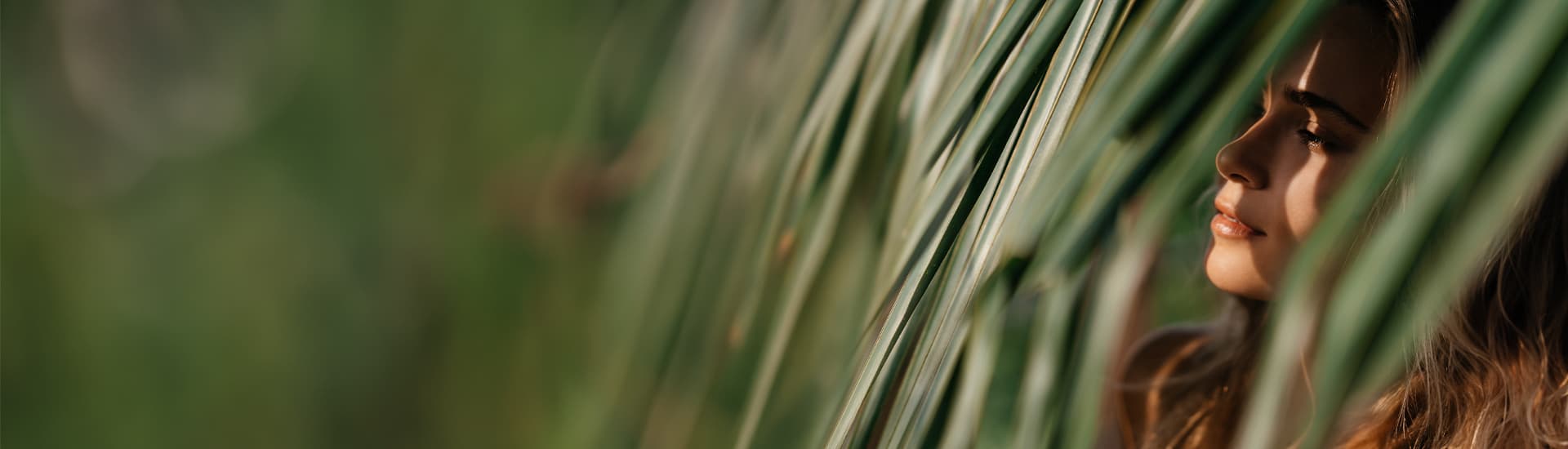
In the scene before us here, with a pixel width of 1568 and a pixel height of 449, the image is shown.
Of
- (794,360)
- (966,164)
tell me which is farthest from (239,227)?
(966,164)

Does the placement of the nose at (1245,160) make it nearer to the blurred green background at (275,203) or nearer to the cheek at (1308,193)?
the cheek at (1308,193)

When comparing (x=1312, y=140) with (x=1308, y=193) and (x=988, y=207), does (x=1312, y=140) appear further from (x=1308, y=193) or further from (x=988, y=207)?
(x=988, y=207)

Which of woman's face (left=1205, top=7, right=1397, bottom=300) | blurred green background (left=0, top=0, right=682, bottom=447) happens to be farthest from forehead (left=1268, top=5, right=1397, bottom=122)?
blurred green background (left=0, top=0, right=682, bottom=447)

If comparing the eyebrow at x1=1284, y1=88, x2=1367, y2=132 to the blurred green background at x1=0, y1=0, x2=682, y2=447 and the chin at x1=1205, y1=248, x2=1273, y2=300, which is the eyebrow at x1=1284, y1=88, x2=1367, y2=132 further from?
the blurred green background at x1=0, y1=0, x2=682, y2=447

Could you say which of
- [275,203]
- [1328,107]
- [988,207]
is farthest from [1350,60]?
[275,203]

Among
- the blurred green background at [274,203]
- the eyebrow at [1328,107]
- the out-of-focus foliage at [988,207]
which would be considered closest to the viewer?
the out-of-focus foliage at [988,207]

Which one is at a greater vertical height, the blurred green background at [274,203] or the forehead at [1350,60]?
the forehead at [1350,60]

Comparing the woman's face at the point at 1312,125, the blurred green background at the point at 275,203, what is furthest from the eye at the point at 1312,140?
the blurred green background at the point at 275,203

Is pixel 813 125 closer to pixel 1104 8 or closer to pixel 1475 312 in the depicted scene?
pixel 1104 8
